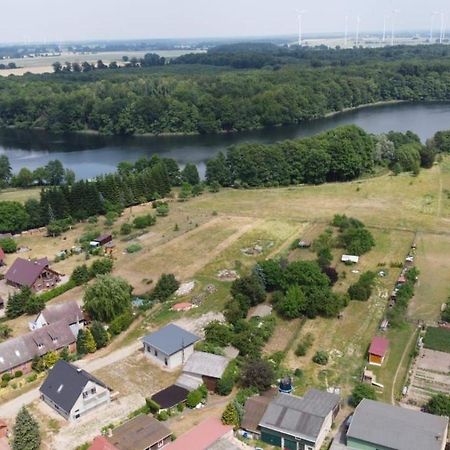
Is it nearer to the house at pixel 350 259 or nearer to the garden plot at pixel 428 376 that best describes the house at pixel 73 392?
the garden plot at pixel 428 376

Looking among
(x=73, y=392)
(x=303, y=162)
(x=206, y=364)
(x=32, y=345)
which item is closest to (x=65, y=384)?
(x=73, y=392)

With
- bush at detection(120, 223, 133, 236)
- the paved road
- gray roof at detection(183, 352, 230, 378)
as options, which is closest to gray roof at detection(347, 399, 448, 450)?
gray roof at detection(183, 352, 230, 378)

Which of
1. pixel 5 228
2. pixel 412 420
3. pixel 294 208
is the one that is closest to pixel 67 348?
pixel 412 420

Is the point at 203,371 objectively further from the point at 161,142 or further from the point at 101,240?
the point at 161,142

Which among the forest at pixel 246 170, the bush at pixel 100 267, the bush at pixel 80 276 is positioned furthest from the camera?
the forest at pixel 246 170

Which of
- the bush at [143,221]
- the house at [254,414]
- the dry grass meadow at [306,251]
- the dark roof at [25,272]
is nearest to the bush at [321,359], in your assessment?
the dry grass meadow at [306,251]
